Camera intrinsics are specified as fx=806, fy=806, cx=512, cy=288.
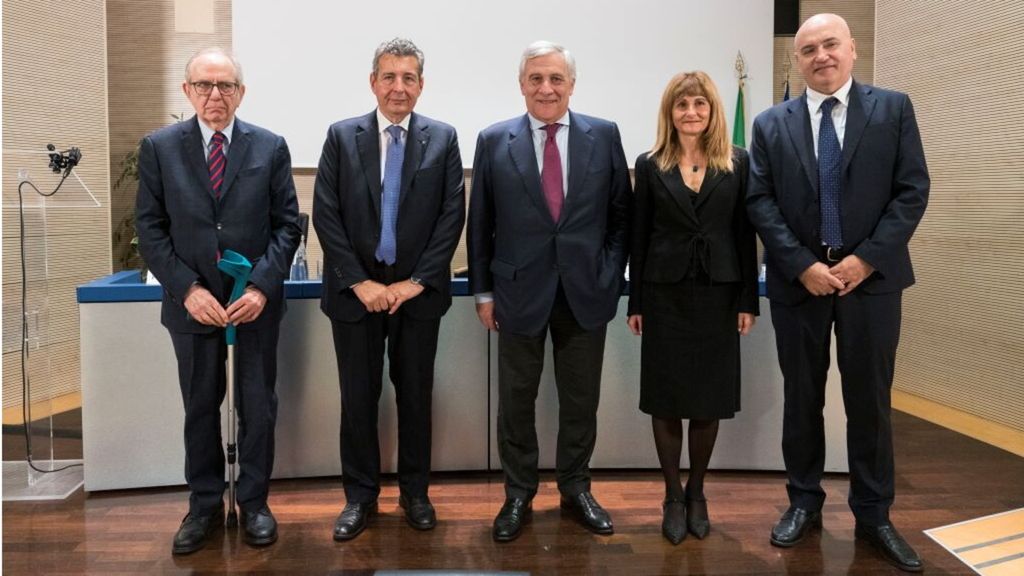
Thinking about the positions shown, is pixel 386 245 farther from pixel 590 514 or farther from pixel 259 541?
pixel 590 514

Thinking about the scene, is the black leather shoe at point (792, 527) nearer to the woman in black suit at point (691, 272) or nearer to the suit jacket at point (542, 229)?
the woman in black suit at point (691, 272)

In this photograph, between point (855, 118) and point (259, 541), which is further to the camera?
point (259, 541)

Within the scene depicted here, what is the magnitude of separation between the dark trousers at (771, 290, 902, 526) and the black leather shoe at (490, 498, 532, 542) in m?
0.96

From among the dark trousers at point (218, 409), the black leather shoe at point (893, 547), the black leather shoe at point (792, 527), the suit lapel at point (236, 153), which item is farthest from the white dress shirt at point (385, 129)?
the black leather shoe at point (893, 547)

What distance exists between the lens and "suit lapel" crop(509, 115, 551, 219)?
2.76 m

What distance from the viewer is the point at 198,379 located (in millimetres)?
2768

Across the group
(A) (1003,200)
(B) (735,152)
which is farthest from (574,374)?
(A) (1003,200)

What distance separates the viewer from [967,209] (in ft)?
15.1

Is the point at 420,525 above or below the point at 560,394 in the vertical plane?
below

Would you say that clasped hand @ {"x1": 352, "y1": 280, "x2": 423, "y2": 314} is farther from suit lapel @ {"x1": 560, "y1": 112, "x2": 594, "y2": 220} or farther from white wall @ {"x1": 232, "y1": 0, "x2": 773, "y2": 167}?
white wall @ {"x1": 232, "y1": 0, "x2": 773, "y2": 167}

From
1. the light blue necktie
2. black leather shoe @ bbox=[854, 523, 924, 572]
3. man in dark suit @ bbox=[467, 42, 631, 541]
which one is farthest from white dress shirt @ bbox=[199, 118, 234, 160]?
black leather shoe @ bbox=[854, 523, 924, 572]

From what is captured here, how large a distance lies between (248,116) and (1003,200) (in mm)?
4625

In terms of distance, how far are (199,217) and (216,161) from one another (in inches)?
8.2

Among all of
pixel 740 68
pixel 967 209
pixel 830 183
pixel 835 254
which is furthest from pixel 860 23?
pixel 835 254
